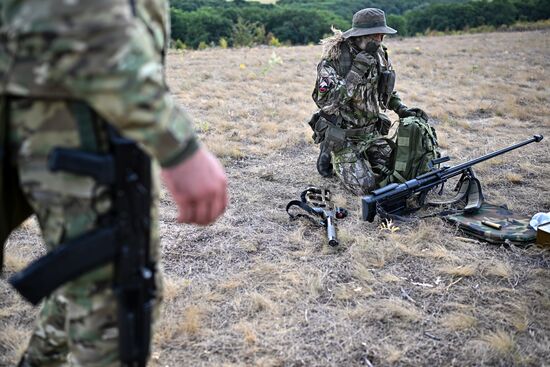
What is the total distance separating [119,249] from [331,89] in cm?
341

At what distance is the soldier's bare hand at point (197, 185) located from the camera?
1360 millimetres

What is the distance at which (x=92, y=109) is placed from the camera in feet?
4.69

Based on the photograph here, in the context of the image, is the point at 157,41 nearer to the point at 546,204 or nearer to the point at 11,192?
the point at 11,192

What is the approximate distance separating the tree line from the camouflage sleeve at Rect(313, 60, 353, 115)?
567 inches

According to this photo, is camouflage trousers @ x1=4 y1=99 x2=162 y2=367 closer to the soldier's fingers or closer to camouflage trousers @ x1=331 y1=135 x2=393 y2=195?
the soldier's fingers

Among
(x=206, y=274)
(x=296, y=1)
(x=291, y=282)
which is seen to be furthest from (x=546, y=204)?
(x=296, y=1)

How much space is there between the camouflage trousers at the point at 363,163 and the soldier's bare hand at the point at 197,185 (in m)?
3.31

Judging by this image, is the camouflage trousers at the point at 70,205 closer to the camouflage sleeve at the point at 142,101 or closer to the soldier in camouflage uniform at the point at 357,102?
the camouflage sleeve at the point at 142,101

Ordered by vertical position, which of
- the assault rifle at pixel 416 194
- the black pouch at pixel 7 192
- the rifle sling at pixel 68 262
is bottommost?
the assault rifle at pixel 416 194

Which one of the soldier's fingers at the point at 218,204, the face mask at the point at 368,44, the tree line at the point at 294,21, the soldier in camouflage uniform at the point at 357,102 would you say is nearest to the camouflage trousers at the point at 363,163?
the soldier in camouflage uniform at the point at 357,102

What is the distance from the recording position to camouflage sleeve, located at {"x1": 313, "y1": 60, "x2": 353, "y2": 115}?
4.64m

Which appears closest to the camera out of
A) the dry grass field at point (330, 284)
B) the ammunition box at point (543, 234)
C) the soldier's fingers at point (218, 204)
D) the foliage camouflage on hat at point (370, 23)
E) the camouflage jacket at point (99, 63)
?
the camouflage jacket at point (99, 63)

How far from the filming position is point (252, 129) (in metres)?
6.83

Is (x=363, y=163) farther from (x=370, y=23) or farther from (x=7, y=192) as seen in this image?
(x=7, y=192)
